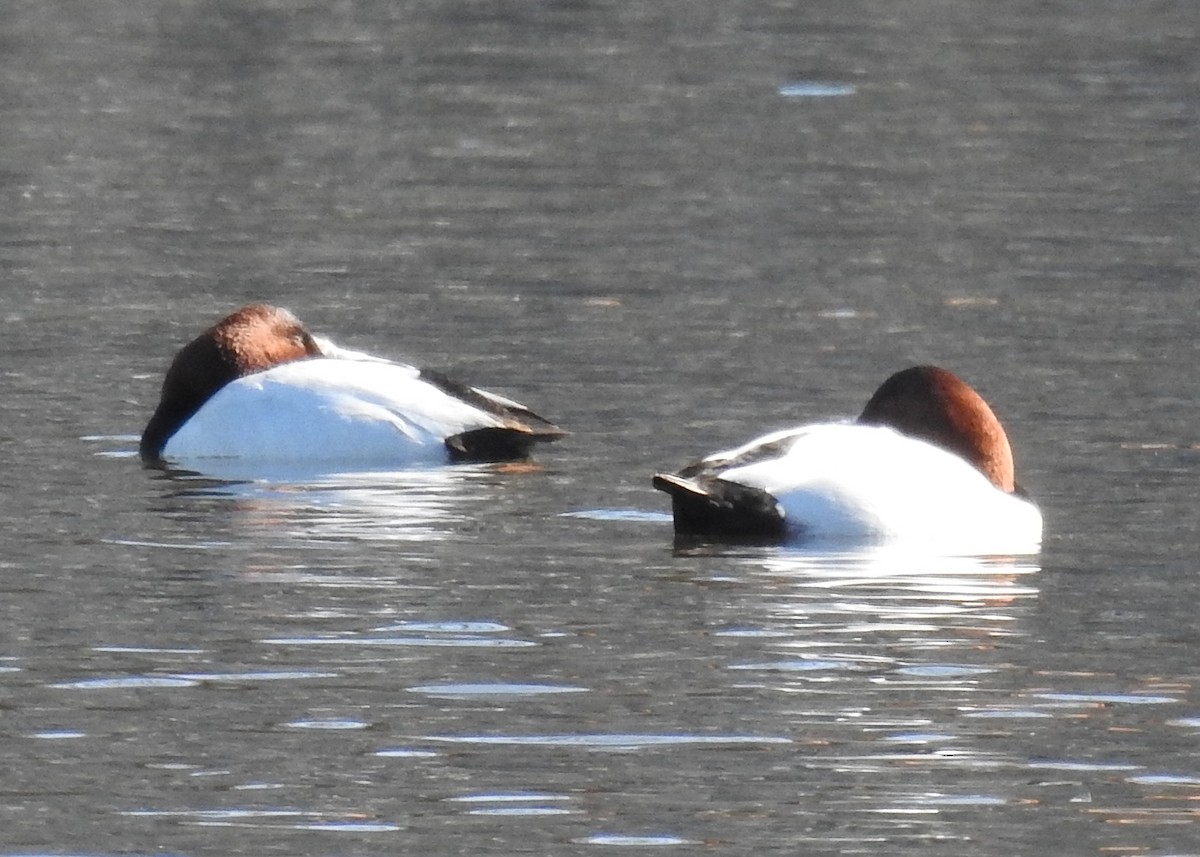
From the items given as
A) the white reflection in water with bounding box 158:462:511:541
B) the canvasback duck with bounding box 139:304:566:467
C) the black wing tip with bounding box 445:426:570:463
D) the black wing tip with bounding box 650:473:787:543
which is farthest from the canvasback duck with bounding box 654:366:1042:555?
the canvasback duck with bounding box 139:304:566:467

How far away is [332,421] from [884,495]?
9.01 ft

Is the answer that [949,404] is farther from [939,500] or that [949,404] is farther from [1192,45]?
[1192,45]

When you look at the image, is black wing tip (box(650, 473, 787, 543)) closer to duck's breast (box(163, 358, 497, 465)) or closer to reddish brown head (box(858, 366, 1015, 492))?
reddish brown head (box(858, 366, 1015, 492))

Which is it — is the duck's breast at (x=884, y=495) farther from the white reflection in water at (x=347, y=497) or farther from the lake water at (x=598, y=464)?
the white reflection in water at (x=347, y=497)

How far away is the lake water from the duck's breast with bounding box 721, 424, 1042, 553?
206 mm

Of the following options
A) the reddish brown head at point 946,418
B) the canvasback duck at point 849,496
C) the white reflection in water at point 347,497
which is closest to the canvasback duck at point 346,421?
the white reflection in water at point 347,497

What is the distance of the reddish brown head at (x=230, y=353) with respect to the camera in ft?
37.6

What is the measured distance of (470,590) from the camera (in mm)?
8617

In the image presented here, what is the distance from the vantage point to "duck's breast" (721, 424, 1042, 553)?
29.7 feet

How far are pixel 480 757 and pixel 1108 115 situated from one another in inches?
590

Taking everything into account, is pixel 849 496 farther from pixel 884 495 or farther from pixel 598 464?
pixel 598 464

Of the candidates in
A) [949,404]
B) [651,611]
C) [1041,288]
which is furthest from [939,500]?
[1041,288]

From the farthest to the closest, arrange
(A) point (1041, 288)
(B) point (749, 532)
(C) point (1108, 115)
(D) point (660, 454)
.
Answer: (C) point (1108, 115), (A) point (1041, 288), (D) point (660, 454), (B) point (749, 532)

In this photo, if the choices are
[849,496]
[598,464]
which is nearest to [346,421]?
[598,464]
